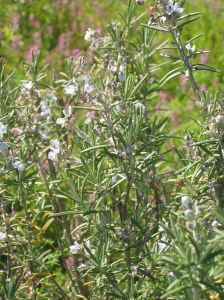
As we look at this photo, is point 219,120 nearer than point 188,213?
No

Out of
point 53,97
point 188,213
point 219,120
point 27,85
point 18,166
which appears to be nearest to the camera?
point 188,213

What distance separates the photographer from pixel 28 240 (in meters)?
2.47

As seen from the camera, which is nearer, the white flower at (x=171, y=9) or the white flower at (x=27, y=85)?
the white flower at (x=171, y=9)

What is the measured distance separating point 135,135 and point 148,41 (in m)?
0.89

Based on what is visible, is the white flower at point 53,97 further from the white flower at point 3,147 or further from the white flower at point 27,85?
the white flower at point 3,147

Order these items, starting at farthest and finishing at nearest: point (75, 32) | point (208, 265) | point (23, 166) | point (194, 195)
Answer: point (75, 32)
point (23, 166)
point (194, 195)
point (208, 265)

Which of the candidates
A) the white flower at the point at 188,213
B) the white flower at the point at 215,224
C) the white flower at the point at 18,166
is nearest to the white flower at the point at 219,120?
the white flower at the point at 215,224

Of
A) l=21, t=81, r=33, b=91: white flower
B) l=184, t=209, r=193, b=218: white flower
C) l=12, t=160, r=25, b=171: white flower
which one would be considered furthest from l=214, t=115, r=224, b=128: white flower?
l=21, t=81, r=33, b=91: white flower

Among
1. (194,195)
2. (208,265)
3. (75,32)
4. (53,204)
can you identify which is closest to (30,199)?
(53,204)

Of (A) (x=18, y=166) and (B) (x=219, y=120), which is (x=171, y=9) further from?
(A) (x=18, y=166)

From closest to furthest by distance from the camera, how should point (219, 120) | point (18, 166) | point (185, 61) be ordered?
point (219, 120)
point (185, 61)
point (18, 166)

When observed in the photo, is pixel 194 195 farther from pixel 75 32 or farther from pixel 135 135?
pixel 75 32

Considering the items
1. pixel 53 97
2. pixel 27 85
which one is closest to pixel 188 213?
pixel 27 85

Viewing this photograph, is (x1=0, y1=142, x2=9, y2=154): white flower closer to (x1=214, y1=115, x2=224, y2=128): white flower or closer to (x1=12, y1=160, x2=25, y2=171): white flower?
(x1=12, y1=160, x2=25, y2=171): white flower
